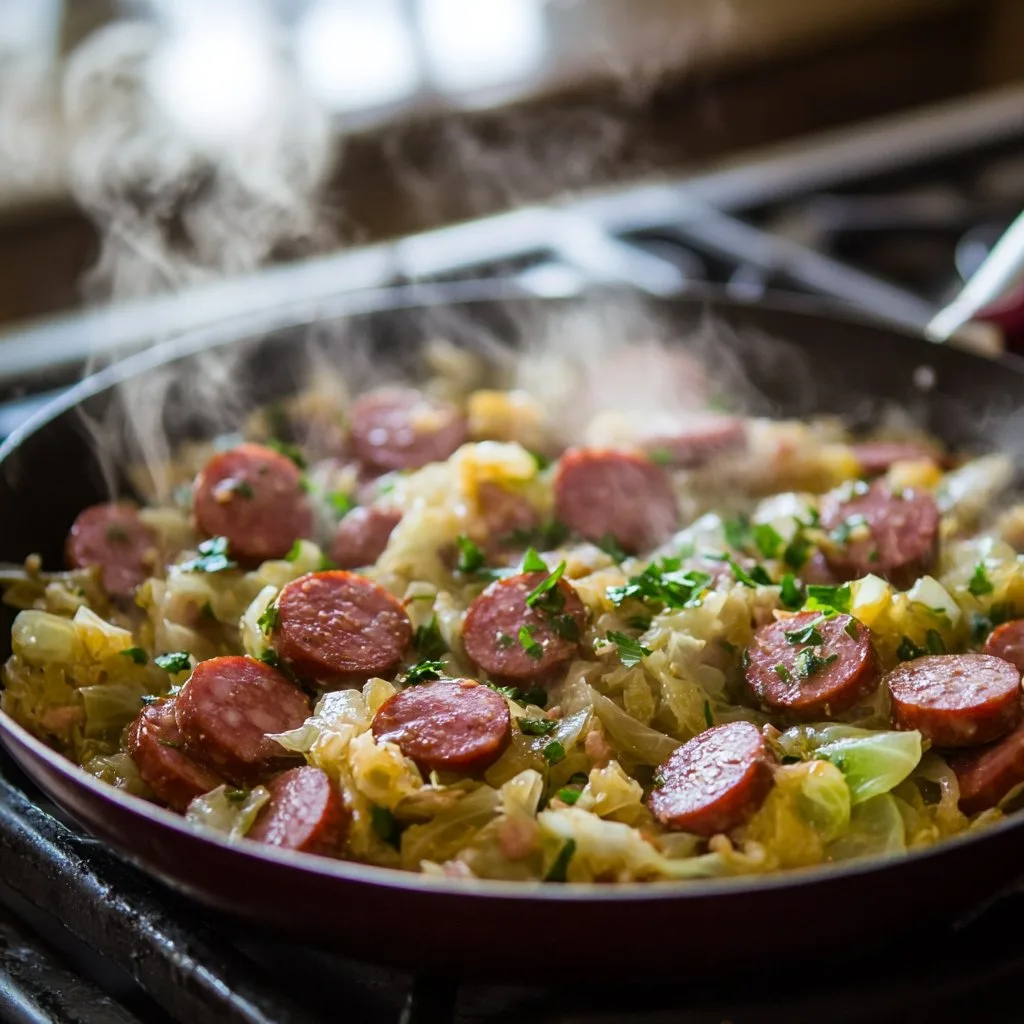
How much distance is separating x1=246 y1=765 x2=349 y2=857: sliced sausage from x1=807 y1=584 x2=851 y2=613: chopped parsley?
86 centimetres

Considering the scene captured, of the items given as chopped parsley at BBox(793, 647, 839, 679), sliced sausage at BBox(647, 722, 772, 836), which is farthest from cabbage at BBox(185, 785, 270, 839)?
chopped parsley at BBox(793, 647, 839, 679)

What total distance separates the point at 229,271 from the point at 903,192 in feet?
8.20

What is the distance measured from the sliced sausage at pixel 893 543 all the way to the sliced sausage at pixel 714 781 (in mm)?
658

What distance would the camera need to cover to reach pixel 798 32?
6.71 metres

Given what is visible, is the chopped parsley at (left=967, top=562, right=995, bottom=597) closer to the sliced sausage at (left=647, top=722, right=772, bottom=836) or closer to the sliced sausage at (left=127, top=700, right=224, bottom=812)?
the sliced sausage at (left=647, top=722, right=772, bottom=836)

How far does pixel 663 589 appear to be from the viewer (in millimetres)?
2121

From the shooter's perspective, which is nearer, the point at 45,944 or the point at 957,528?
the point at 45,944

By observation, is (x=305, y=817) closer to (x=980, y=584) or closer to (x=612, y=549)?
(x=612, y=549)

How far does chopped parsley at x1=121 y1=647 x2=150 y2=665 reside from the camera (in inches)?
82.2

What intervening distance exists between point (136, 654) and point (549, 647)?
70 cm

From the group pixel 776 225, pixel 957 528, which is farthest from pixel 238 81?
pixel 957 528

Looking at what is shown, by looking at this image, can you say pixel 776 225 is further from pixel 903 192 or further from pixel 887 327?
pixel 887 327

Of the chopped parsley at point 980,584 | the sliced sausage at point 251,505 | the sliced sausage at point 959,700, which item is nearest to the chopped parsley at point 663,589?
the sliced sausage at point 959,700

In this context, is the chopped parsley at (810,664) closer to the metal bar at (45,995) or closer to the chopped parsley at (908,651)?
the chopped parsley at (908,651)
